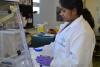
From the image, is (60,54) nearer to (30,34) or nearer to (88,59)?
(88,59)

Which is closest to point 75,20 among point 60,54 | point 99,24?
point 60,54

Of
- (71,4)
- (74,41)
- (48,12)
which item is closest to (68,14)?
(71,4)

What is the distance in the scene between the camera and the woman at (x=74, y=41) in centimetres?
130

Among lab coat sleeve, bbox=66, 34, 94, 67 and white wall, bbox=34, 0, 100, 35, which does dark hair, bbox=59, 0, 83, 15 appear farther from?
white wall, bbox=34, 0, 100, 35

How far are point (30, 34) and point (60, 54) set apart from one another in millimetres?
1087

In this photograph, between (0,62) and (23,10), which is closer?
(0,62)

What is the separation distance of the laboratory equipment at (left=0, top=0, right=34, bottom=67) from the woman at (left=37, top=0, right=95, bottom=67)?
0.27 meters

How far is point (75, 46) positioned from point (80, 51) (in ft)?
0.15

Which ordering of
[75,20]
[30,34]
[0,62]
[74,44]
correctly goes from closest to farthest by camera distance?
[0,62] < [74,44] < [75,20] < [30,34]

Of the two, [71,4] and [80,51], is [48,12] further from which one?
→ [80,51]

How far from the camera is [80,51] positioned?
1291 millimetres

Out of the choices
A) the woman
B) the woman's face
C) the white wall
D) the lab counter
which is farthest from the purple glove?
the white wall

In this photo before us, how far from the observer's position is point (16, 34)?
1.30 meters

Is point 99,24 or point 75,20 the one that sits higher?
point 75,20
